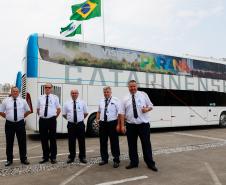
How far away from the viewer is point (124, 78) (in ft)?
42.4

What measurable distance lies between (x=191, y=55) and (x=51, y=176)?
11.7 meters

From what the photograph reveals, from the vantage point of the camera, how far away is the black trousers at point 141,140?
6.45 meters

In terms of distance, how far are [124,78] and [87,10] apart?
24.5 feet

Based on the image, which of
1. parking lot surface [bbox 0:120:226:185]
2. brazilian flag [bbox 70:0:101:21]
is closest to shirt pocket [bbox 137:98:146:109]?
parking lot surface [bbox 0:120:226:185]

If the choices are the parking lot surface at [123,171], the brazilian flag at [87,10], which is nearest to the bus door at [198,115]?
the parking lot surface at [123,171]

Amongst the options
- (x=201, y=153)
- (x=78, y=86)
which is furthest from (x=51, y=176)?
(x=78, y=86)

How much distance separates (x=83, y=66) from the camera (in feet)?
39.1

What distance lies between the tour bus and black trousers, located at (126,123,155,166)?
514 cm

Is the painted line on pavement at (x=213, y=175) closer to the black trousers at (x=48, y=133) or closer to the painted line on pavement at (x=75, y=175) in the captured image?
the painted line on pavement at (x=75, y=175)

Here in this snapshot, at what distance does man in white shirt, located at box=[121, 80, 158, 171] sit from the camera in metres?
6.50

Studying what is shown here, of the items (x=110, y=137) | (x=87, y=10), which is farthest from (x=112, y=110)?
(x=87, y=10)

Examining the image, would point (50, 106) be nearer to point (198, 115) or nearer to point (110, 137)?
point (110, 137)

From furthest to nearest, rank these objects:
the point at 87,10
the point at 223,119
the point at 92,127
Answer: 1. the point at 87,10
2. the point at 223,119
3. the point at 92,127

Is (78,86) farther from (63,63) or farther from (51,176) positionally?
(51,176)
